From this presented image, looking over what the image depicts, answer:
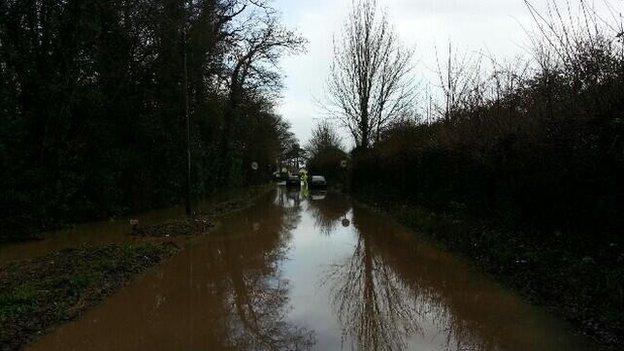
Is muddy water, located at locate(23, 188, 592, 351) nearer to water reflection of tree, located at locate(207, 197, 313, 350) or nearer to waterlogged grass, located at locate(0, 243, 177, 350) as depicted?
water reflection of tree, located at locate(207, 197, 313, 350)

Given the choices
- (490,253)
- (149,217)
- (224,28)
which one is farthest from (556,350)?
(224,28)

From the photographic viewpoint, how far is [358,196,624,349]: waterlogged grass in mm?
6285

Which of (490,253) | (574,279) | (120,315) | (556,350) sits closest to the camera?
(556,350)

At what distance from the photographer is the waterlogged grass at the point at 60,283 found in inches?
255

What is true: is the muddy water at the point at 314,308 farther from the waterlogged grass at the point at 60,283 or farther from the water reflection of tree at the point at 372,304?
the waterlogged grass at the point at 60,283

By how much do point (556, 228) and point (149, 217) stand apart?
14924 mm

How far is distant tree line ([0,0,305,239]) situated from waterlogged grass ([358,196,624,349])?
1114cm

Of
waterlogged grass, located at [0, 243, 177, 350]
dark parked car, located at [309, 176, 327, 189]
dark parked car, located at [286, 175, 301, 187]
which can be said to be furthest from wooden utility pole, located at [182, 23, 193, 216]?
dark parked car, located at [286, 175, 301, 187]

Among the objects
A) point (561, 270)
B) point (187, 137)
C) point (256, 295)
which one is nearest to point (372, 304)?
point (256, 295)

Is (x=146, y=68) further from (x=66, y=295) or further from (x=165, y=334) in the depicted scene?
(x=165, y=334)

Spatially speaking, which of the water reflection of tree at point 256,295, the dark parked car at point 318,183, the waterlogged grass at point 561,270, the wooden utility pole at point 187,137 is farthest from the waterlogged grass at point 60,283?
the dark parked car at point 318,183

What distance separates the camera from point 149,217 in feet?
66.0

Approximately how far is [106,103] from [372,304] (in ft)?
47.1

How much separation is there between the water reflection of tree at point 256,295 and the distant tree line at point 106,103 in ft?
19.2
